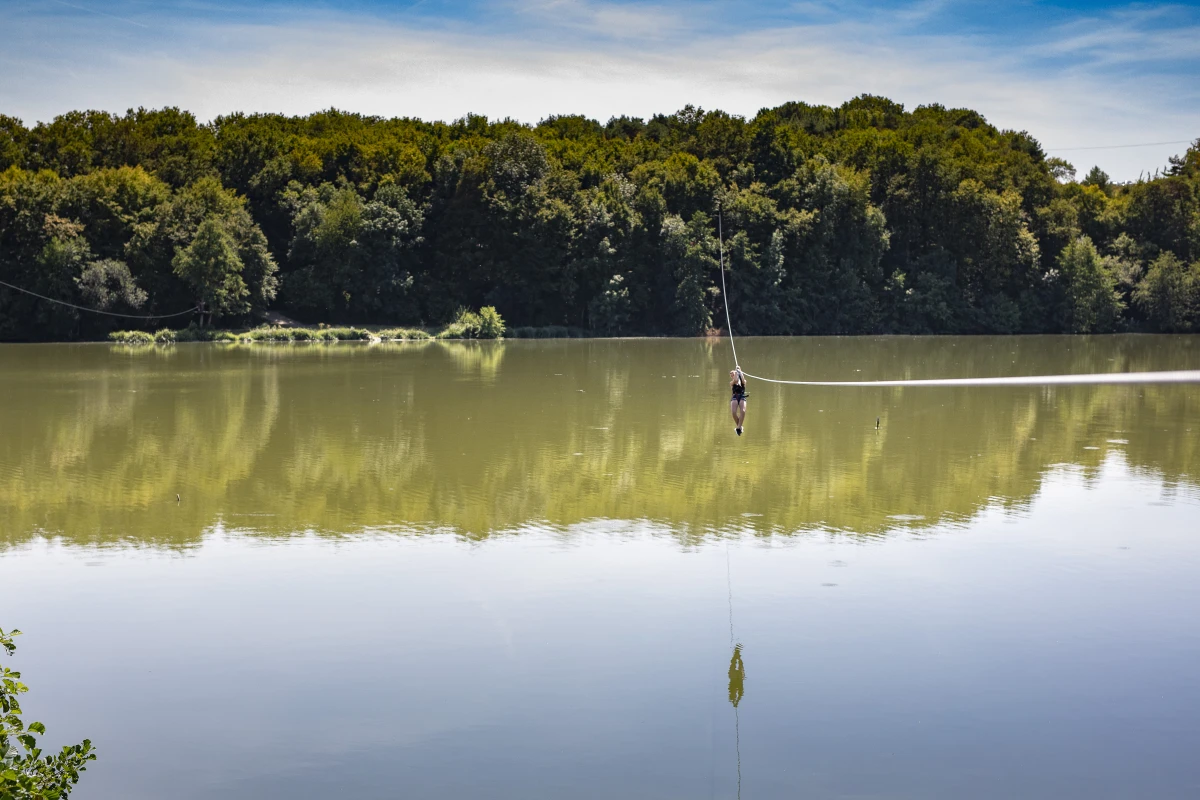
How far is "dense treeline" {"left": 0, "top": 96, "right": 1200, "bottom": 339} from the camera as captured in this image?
7581cm

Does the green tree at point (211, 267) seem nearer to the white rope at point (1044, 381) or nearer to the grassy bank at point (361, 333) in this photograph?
the grassy bank at point (361, 333)

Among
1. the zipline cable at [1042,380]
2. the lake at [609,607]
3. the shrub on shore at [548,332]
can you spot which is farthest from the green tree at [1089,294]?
the lake at [609,607]

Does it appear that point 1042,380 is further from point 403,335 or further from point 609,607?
point 403,335

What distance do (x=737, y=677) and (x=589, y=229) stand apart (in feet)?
242

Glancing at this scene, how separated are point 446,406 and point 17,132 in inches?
2615

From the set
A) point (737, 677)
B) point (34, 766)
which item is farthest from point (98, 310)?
point (34, 766)

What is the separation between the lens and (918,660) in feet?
38.1

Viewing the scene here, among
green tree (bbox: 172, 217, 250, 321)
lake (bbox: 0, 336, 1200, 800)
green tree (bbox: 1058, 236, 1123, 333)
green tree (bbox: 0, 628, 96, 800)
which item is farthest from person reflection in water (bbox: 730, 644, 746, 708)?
green tree (bbox: 1058, 236, 1123, 333)

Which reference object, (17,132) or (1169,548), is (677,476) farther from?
(17,132)

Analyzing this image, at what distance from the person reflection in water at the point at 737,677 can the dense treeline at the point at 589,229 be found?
2626 inches

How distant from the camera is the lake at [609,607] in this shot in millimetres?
9570

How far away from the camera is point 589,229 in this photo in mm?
83500

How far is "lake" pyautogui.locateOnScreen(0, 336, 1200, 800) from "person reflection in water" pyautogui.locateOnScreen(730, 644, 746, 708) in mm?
48

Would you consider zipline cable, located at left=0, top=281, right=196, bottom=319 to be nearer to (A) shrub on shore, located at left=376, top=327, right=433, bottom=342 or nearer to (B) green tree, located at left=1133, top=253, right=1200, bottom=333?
(A) shrub on shore, located at left=376, top=327, right=433, bottom=342
